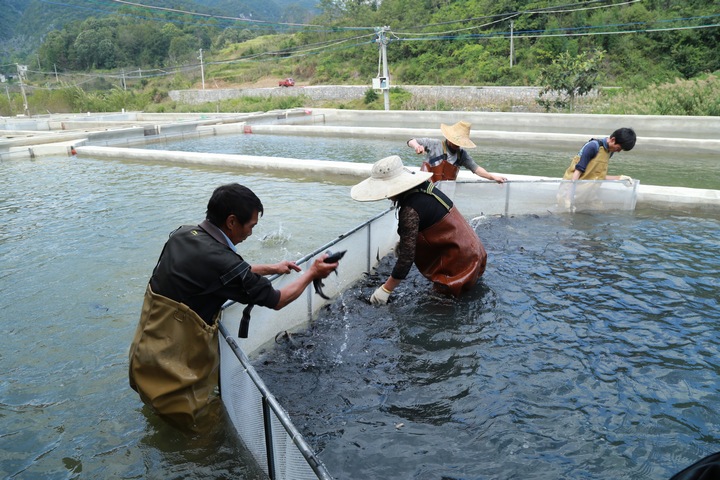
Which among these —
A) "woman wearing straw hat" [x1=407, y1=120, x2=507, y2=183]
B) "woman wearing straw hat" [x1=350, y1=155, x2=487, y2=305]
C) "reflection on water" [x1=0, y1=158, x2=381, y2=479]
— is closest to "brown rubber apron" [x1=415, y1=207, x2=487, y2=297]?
"woman wearing straw hat" [x1=350, y1=155, x2=487, y2=305]

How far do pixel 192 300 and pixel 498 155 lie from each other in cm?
1185

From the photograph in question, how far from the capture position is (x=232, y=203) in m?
2.89

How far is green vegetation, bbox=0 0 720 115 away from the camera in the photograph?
21.3 metres

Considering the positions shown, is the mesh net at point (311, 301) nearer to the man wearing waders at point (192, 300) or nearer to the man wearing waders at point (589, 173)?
the man wearing waders at point (589, 173)

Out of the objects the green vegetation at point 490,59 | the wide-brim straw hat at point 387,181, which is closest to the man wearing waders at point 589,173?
the wide-brim straw hat at point 387,181

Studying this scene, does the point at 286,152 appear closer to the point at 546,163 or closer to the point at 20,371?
the point at 546,163

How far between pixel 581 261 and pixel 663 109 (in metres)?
14.4

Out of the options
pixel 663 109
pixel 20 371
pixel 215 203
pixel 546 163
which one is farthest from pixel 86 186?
pixel 663 109

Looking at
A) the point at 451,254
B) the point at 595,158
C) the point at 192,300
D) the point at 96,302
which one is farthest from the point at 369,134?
the point at 192,300

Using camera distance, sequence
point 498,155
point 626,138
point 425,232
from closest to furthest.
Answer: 1. point 425,232
2. point 626,138
3. point 498,155

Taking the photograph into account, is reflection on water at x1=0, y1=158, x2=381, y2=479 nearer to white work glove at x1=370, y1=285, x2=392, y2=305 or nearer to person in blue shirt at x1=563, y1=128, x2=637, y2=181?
white work glove at x1=370, y1=285, x2=392, y2=305

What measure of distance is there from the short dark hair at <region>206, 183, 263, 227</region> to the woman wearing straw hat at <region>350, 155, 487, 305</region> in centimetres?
131

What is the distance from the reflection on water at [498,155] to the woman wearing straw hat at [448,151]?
4604mm

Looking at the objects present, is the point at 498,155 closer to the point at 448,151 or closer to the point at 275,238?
the point at 448,151
